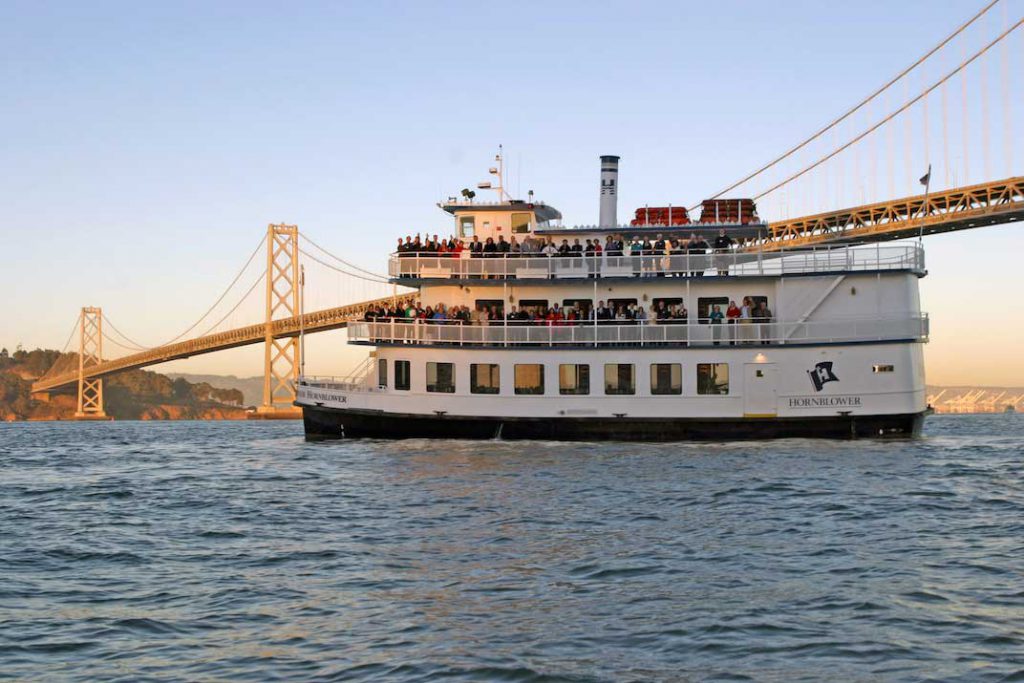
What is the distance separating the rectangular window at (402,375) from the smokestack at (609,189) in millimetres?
7893

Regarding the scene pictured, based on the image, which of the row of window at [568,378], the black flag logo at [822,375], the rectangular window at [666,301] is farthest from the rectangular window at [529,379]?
the black flag logo at [822,375]

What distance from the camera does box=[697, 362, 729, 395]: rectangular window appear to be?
2858cm

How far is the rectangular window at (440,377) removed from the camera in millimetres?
30125

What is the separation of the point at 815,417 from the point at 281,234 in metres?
58.6

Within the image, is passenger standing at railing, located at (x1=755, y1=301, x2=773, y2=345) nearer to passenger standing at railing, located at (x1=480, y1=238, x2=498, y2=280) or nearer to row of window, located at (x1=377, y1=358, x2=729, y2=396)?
row of window, located at (x1=377, y1=358, x2=729, y2=396)

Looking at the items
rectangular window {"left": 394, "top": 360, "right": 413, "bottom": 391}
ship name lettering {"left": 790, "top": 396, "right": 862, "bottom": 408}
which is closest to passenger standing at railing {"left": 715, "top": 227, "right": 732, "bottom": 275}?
ship name lettering {"left": 790, "top": 396, "right": 862, "bottom": 408}

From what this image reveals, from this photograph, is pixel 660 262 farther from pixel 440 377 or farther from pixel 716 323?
pixel 440 377

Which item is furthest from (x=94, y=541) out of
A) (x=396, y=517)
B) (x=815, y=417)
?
(x=815, y=417)

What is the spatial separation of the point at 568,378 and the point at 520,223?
6.14 metres

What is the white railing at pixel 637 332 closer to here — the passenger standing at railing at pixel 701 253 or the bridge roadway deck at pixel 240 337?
the passenger standing at railing at pixel 701 253

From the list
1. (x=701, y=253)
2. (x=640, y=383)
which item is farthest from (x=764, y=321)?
(x=640, y=383)

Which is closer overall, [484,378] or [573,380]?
[573,380]

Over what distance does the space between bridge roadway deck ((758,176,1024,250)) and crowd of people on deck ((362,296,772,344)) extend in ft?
119

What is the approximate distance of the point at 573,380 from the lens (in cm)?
2941
